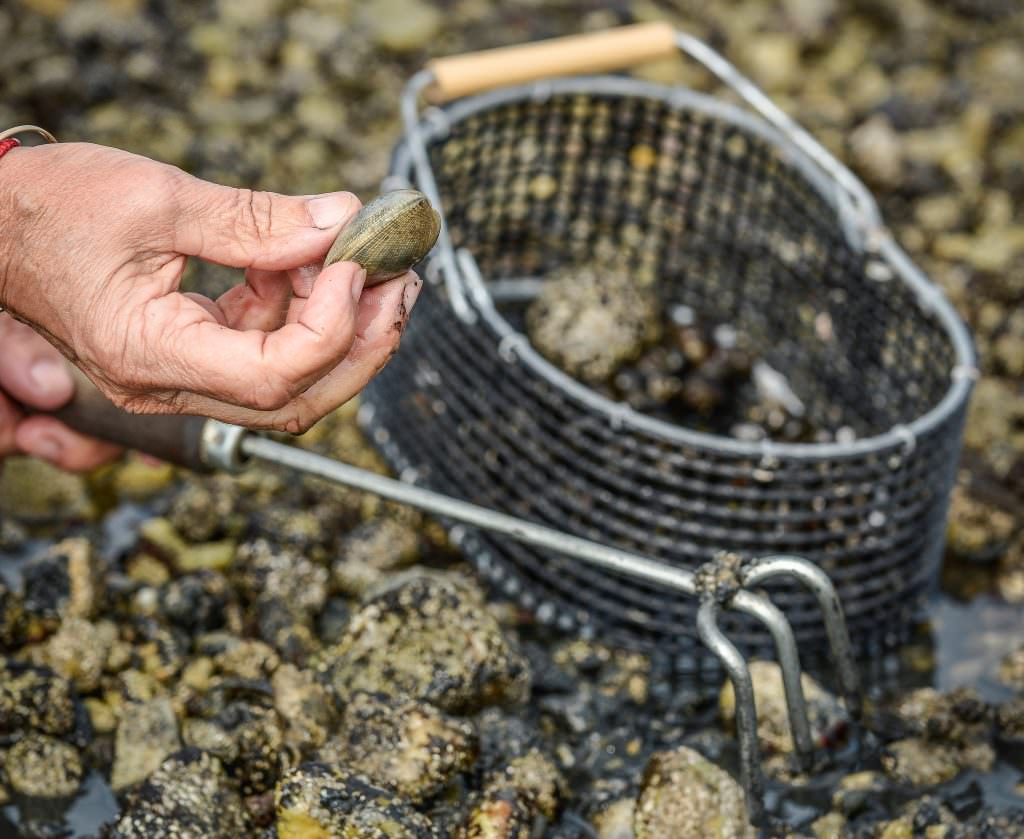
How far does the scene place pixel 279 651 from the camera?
3193 millimetres

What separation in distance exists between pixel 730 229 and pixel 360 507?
1.46 metres

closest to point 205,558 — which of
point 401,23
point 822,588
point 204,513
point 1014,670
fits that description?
point 204,513

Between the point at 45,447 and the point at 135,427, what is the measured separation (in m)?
0.27

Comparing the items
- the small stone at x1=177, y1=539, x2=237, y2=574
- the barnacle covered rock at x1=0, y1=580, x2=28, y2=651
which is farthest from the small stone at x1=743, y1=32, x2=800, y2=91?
the barnacle covered rock at x1=0, y1=580, x2=28, y2=651

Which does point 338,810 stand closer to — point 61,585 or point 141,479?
point 61,585

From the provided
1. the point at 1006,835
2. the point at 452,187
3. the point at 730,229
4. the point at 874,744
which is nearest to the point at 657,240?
the point at 730,229

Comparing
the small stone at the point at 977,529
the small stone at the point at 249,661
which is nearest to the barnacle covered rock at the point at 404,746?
the small stone at the point at 249,661

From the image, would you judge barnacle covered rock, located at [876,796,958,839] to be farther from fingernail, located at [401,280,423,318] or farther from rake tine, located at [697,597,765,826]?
fingernail, located at [401,280,423,318]

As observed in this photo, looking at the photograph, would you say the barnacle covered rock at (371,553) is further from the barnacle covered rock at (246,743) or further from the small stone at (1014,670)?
the small stone at (1014,670)

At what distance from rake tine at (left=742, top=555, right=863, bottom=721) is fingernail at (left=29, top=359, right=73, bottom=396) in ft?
5.09

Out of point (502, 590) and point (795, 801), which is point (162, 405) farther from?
point (795, 801)

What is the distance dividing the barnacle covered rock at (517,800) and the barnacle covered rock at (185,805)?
18.5 inches

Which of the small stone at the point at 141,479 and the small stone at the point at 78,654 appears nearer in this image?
the small stone at the point at 78,654

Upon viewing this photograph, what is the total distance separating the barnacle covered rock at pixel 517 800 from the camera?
270 cm
